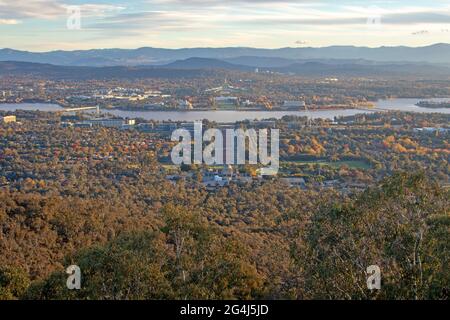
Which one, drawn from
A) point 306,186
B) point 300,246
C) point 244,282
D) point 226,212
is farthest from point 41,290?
point 306,186

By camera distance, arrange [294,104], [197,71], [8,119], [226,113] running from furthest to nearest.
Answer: [197,71], [294,104], [226,113], [8,119]

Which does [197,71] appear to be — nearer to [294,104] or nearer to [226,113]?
[294,104]

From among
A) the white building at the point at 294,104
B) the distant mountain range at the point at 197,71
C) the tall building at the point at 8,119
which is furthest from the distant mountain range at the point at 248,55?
the tall building at the point at 8,119

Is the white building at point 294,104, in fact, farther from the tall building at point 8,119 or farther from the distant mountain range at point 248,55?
the distant mountain range at point 248,55

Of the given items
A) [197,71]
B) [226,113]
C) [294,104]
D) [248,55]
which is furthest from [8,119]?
[248,55]

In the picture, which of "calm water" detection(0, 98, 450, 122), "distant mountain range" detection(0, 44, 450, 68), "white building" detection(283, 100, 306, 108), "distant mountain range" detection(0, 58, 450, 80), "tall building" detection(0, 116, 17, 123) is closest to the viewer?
"tall building" detection(0, 116, 17, 123)

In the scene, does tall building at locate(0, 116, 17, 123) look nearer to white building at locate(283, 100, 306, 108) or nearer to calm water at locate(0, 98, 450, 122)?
calm water at locate(0, 98, 450, 122)

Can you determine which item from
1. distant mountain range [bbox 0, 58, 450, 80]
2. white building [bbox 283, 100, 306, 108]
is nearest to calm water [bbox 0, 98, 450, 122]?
white building [bbox 283, 100, 306, 108]

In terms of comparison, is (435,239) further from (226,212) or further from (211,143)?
(211,143)

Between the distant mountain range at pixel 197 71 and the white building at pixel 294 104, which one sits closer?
the white building at pixel 294 104
